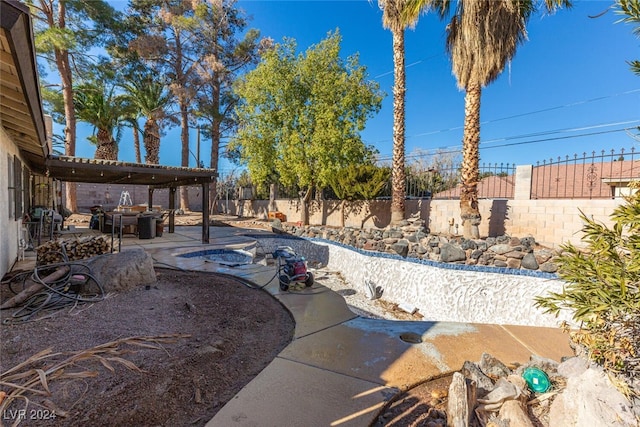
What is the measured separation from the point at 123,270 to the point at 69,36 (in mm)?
13097

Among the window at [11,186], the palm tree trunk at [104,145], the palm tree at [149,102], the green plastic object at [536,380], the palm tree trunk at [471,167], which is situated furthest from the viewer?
the palm tree at [149,102]

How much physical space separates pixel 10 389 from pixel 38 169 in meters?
10.0

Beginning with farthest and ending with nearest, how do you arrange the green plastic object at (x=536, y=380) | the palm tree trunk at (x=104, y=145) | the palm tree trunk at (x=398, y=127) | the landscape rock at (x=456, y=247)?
the palm tree trunk at (x=104, y=145)
the palm tree trunk at (x=398, y=127)
the landscape rock at (x=456, y=247)
the green plastic object at (x=536, y=380)

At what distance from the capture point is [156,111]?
17562 mm

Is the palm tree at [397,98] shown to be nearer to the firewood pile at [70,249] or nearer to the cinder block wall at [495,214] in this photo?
the cinder block wall at [495,214]

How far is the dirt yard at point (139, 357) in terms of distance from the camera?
2092 mm

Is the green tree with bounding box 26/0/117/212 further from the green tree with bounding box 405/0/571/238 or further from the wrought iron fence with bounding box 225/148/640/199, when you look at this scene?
the green tree with bounding box 405/0/571/238

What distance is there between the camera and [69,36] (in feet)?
40.3

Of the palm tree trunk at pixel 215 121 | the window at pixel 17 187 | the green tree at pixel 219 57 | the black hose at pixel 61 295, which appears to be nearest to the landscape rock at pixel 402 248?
the black hose at pixel 61 295

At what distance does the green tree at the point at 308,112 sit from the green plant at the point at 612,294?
10.7m

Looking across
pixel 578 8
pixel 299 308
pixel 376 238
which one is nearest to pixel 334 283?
pixel 376 238

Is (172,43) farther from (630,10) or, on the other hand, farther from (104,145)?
(630,10)

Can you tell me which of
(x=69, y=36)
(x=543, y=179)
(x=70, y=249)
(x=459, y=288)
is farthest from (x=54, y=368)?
(x=69, y=36)

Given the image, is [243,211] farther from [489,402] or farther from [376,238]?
[489,402]
